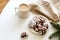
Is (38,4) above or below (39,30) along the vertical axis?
above

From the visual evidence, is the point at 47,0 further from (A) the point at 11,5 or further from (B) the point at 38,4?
(A) the point at 11,5

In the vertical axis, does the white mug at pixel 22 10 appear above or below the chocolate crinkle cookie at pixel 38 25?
above

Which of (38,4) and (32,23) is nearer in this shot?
(32,23)

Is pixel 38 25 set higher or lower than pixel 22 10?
lower

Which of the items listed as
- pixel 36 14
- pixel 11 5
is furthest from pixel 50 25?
pixel 11 5
